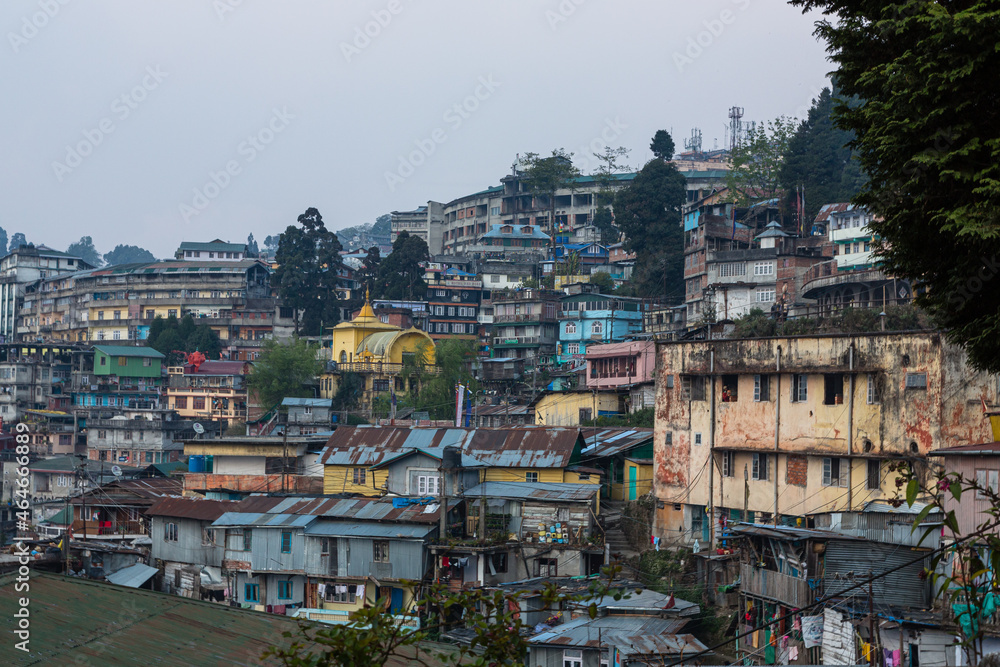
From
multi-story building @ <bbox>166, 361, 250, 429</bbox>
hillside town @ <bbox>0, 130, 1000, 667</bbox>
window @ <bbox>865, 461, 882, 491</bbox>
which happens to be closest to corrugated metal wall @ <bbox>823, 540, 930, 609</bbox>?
hillside town @ <bbox>0, 130, 1000, 667</bbox>

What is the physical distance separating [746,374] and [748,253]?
27.5m

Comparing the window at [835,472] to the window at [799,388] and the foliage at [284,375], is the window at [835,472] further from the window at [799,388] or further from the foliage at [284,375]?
the foliage at [284,375]

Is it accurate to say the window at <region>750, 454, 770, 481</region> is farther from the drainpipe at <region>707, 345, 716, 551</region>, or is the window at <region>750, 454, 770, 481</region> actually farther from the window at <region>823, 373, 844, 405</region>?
the window at <region>823, 373, 844, 405</region>

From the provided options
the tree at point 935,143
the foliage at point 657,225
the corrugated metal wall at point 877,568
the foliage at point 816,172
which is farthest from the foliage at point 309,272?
the tree at point 935,143

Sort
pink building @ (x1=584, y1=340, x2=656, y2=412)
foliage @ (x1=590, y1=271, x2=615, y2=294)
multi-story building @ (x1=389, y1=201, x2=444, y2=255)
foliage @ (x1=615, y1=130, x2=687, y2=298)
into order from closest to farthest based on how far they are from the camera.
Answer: pink building @ (x1=584, y1=340, x2=656, y2=412) < foliage @ (x1=615, y1=130, x2=687, y2=298) < foliage @ (x1=590, y1=271, x2=615, y2=294) < multi-story building @ (x1=389, y1=201, x2=444, y2=255)

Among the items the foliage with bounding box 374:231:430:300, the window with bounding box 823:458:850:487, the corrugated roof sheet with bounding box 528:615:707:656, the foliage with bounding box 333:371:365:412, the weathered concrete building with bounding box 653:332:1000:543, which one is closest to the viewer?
the corrugated roof sheet with bounding box 528:615:707:656

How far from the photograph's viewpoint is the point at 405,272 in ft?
269

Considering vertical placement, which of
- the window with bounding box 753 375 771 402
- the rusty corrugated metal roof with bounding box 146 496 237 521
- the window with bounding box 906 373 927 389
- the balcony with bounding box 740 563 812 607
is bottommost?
the rusty corrugated metal roof with bounding box 146 496 237 521

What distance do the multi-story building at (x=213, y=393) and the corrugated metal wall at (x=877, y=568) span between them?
2031 inches

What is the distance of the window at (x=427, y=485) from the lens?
38875 millimetres

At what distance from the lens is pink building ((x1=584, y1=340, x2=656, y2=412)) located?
49562 millimetres

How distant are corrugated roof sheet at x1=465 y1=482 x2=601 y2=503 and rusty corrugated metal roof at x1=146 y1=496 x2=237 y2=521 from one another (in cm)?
895

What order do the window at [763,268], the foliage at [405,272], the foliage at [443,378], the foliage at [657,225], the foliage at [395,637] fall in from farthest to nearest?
the foliage at [405,272], the foliage at [657,225], the foliage at [443,378], the window at [763,268], the foliage at [395,637]

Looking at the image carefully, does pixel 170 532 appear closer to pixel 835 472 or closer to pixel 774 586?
→ pixel 774 586
